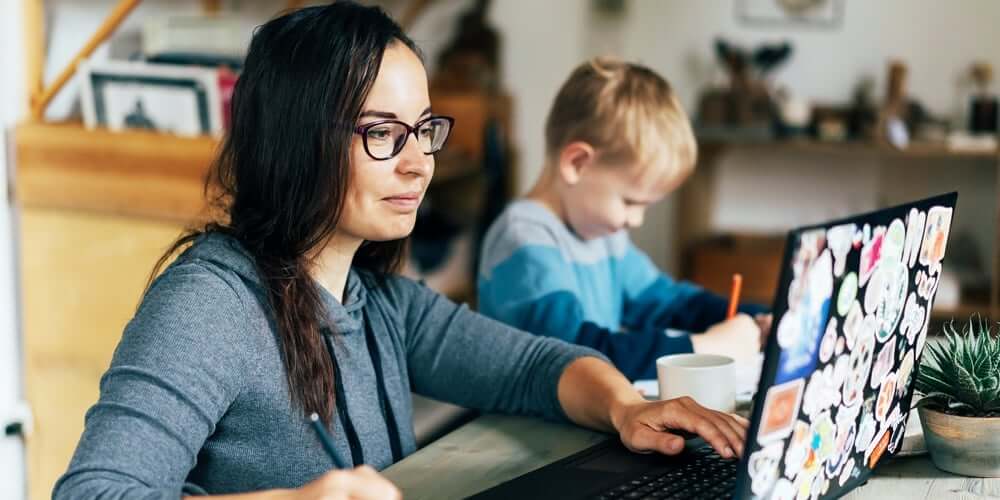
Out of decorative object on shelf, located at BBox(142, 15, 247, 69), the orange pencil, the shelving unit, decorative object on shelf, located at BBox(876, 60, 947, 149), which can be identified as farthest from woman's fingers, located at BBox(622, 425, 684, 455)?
decorative object on shelf, located at BBox(876, 60, 947, 149)

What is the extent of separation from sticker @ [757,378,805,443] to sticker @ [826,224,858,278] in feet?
0.28

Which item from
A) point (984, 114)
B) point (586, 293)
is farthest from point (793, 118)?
point (586, 293)

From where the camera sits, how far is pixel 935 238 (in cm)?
104

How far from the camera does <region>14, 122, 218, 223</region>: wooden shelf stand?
2225 mm

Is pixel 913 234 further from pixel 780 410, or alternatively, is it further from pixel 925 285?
pixel 780 410

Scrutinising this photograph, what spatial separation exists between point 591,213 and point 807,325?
94 cm

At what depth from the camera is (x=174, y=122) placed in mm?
2277

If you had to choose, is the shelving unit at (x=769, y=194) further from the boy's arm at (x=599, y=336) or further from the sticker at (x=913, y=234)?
the sticker at (x=913, y=234)

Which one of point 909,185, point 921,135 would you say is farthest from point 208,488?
point 909,185

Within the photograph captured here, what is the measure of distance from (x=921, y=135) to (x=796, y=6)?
580 mm

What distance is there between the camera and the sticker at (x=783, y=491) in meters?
0.87

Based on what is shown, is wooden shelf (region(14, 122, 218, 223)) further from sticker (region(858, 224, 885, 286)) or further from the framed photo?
sticker (region(858, 224, 885, 286))

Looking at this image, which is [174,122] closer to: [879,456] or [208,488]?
[208,488]

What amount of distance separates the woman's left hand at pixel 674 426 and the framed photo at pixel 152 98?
1295mm
